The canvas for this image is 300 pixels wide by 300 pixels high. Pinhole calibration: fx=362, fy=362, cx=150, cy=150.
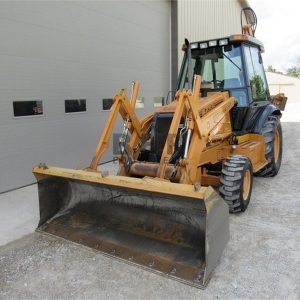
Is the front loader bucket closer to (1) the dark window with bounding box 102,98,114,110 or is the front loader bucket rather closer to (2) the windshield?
(2) the windshield

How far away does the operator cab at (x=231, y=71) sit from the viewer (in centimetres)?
554

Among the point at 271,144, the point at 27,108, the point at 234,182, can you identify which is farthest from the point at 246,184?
the point at 27,108

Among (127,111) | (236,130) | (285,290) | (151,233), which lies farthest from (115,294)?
(236,130)

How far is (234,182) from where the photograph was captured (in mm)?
4488

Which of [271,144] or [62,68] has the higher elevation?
[62,68]

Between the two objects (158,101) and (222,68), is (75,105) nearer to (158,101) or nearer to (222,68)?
(222,68)

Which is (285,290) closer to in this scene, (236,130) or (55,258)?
(55,258)

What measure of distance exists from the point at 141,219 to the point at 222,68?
9.60 feet

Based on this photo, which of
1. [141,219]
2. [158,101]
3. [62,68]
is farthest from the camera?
[158,101]

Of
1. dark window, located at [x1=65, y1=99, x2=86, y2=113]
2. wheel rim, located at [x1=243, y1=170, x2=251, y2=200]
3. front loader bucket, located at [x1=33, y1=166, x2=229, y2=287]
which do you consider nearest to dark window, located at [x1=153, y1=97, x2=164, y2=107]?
dark window, located at [x1=65, y1=99, x2=86, y2=113]

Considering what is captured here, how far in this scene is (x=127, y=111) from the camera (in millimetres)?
4941

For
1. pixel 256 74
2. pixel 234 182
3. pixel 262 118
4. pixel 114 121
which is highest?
pixel 256 74

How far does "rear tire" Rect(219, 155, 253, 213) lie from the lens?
4.50 metres

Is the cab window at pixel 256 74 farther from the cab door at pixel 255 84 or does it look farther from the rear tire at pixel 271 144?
the rear tire at pixel 271 144
